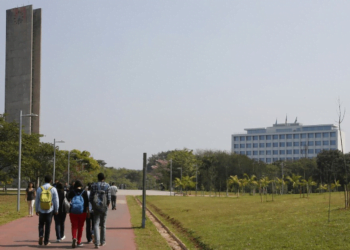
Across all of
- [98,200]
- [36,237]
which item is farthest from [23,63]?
[98,200]

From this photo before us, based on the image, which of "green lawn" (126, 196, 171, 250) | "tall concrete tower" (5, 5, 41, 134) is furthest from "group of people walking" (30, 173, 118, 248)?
"tall concrete tower" (5, 5, 41, 134)

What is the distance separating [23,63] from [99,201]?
89.9 metres

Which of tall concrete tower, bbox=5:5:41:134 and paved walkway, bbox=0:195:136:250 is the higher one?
tall concrete tower, bbox=5:5:41:134

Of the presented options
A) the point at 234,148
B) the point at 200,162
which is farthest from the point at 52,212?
the point at 234,148

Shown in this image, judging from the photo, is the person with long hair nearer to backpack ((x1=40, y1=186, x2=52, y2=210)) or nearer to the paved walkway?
the paved walkway

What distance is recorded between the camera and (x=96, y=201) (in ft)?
44.2

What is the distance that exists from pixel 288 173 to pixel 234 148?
72.3 m

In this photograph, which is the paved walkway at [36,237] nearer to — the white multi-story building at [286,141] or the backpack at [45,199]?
the backpack at [45,199]

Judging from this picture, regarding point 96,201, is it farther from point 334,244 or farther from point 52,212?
point 334,244

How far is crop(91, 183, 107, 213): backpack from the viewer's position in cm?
1344

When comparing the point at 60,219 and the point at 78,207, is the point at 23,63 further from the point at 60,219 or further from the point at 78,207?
the point at 78,207

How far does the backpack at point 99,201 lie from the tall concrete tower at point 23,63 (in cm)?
8666

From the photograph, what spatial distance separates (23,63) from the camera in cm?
9800

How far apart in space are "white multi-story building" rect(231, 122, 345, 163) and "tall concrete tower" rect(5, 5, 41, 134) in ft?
258
